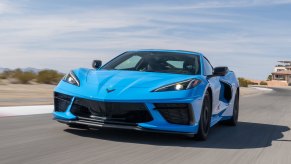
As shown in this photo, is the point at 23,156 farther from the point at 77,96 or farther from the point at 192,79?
the point at 192,79

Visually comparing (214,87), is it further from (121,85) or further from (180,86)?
(121,85)

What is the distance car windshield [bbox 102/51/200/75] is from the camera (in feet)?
24.3

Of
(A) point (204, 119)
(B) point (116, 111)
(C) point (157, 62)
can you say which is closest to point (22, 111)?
(C) point (157, 62)

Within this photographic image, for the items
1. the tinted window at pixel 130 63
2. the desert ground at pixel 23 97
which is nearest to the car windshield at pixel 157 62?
the tinted window at pixel 130 63

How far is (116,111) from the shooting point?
6152 mm

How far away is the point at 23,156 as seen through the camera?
16.1ft

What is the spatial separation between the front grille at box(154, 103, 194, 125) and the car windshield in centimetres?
105

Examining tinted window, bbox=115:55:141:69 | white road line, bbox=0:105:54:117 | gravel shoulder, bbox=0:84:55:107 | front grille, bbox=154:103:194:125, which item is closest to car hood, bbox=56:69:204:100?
front grille, bbox=154:103:194:125

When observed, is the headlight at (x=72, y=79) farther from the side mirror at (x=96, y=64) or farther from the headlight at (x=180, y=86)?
the headlight at (x=180, y=86)

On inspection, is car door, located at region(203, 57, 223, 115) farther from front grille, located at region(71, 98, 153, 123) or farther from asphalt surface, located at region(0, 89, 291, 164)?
front grille, located at region(71, 98, 153, 123)

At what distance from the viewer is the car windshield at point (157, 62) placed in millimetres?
7402

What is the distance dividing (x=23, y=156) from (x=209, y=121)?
3.10 metres

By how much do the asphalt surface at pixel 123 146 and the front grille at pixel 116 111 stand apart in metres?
0.29

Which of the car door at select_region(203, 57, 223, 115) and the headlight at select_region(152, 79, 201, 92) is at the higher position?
the headlight at select_region(152, 79, 201, 92)
